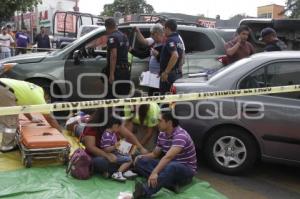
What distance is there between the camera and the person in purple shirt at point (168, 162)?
4559 mm

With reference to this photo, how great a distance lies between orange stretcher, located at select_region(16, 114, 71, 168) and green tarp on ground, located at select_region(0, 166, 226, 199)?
0.18 m

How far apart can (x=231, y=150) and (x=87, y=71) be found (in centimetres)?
333

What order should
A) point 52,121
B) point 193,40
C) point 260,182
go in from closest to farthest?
1. point 260,182
2. point 52,121
3. point 193,40

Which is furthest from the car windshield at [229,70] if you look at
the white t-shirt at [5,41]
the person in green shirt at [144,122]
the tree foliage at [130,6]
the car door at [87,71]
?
the tree foliage at [130,6]

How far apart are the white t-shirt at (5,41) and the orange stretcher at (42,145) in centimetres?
1125

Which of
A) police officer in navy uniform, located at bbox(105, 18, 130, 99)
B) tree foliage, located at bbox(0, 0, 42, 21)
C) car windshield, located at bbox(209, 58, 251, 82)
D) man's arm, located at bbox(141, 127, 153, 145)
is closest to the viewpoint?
car windshield, located at bbox(209, 58, 251, 82)

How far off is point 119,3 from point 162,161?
4664 centimetres

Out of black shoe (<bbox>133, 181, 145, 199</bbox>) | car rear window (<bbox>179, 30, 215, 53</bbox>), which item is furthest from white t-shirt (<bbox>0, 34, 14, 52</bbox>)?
black shoe (<bbox>133, 181, 145, 199</bbox>)

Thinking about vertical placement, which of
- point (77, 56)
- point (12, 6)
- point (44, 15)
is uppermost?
point (44, 15)

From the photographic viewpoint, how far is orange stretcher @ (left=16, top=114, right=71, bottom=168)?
5211 mm

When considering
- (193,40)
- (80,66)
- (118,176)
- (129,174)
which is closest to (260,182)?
(129,174)

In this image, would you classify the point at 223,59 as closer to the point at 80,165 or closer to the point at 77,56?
the point at 77,56

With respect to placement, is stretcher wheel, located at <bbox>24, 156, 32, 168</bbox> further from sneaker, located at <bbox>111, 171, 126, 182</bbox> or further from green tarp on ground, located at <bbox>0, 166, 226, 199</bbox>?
sneaker, located at <bbox>111, 171, 126, 182</bbox>

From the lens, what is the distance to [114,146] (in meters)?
5.25
